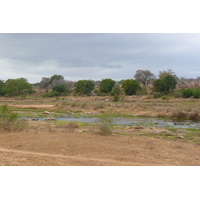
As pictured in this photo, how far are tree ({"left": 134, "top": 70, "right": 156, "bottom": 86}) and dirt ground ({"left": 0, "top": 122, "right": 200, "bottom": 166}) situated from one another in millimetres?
70450

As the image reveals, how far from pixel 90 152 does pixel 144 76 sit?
74.7 m

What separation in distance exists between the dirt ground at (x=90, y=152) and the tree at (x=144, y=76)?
70.4 metres

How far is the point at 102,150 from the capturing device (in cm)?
1062

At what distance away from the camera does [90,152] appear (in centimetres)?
1022

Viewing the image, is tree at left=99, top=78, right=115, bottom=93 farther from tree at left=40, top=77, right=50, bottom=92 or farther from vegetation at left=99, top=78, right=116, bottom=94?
tree at left=40, top=77, right=50, bottom=92

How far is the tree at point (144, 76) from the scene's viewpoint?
81688 mm

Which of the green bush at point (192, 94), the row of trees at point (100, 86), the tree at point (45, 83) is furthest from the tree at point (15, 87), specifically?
the green bush at point (192, 94)

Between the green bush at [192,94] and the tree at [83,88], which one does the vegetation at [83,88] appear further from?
the green bush at [192,94]

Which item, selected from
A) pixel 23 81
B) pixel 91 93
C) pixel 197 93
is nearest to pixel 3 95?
pixel 23 81

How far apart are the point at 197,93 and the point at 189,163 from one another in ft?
133

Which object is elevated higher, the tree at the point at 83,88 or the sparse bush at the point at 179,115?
the tree at the point at 83,88

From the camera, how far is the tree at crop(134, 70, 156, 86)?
81.7 metres

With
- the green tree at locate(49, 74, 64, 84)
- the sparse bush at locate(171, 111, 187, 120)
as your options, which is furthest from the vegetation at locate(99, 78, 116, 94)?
the sparse bush at locate(171, 111, 187, 120)

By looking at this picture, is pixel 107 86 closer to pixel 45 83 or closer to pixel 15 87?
pixel 15 87
